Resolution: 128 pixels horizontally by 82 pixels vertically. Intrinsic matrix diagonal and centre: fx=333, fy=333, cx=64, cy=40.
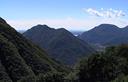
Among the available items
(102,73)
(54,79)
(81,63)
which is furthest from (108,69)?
(54,79)

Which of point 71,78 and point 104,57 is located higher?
point 104,57

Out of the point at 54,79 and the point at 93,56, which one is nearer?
the point at 93,56

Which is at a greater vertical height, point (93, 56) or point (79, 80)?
point (93, 56)

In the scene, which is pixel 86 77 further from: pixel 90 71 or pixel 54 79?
pixel 54 79

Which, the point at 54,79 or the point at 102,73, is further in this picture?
the point at 54,79

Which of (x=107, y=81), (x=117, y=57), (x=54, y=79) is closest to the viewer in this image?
(x=107, y=81)

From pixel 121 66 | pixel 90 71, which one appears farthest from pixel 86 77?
pixel 121 66

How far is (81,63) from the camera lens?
16075 cm

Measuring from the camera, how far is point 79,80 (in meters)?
158

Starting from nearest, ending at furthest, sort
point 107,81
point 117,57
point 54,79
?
point 107,81 < point 117,57 < point 54,79

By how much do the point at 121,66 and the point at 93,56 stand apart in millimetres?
16303

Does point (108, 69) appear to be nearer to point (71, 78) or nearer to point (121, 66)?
point (121, 66)

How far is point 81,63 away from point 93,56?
6.88 metres

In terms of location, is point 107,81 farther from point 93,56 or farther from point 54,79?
point 54,79
